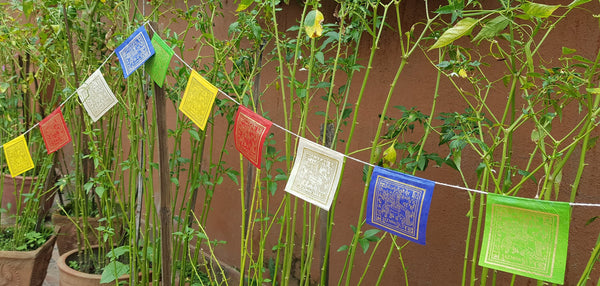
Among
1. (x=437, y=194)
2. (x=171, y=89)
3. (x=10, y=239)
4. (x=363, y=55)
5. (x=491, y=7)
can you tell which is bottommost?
(x=10, y=239)

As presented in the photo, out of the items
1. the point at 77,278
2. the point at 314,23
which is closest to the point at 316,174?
the point at 314,23

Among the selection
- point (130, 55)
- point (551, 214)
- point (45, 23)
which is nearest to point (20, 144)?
point (45, 23)

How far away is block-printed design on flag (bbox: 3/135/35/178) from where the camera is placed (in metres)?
2.42

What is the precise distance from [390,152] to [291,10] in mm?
1498

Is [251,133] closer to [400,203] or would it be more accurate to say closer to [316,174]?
[316,174]

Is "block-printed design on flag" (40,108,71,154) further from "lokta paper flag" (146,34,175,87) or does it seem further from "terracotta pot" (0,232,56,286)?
"terracotta pot" (0,232,56,286)

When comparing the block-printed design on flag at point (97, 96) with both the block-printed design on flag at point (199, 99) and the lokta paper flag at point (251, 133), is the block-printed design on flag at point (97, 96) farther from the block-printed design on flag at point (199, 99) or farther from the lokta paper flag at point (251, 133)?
the lokta paper flag at point (251, 133)

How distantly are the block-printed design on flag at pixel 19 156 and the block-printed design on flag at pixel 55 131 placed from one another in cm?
13

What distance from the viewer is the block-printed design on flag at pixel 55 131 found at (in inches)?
90.7

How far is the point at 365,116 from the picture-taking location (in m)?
2.39

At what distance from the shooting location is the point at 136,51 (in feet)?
6.27

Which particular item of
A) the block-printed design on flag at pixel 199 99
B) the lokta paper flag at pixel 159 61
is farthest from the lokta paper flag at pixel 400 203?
the lokta paper flag at pixel 159 61

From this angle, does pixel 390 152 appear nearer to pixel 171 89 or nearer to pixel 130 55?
pixel 130 55

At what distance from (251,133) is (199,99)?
0.24m
